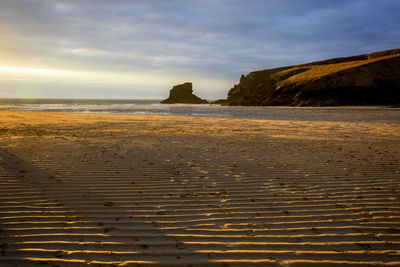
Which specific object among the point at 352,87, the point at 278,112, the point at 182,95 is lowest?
the point at 278,112

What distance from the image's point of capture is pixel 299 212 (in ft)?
12.3

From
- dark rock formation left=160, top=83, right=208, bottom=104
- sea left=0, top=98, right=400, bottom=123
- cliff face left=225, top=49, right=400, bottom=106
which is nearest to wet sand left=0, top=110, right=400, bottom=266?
sea left=0, top=98, right=400, bottom=123

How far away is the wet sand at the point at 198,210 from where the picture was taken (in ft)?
9.05

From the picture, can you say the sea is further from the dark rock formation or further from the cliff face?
the dark rock formation

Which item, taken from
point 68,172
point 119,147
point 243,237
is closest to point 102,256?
point 243,237

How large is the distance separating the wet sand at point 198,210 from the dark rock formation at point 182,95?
361 ft

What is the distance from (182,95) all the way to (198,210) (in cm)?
11700

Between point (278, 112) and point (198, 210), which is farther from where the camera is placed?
point (278, 112)

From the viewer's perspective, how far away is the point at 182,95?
11838cm

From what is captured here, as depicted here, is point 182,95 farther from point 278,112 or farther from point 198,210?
point 198,210

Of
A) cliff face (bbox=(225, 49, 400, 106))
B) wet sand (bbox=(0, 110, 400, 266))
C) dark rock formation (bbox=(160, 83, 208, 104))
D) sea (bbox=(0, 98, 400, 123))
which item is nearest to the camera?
wet sand (bbox=(0, 110, 400, 266))

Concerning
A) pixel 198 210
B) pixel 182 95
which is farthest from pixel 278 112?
pixel 182 95

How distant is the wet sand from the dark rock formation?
109952 millimetres

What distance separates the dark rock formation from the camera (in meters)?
116
